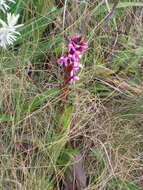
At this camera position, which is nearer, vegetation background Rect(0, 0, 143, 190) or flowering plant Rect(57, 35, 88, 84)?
flowering plant Rect(57, 35, 88, 84)

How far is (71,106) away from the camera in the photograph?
1.41 meters

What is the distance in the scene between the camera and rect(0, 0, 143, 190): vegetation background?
4.42 feet

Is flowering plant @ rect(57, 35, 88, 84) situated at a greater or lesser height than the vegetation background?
greater

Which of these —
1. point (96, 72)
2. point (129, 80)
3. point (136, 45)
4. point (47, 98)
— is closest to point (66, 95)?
point (47, 98)

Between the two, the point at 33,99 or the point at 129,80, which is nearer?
the point at 33,99

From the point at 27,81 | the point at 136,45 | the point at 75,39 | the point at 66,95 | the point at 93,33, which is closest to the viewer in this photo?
the point at 75,39

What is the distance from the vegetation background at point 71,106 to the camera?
1.35 m

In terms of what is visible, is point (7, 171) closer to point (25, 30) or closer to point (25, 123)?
point (25, 123)

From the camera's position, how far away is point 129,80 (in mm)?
1629

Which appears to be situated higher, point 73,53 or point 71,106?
point 73,53

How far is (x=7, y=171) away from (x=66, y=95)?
28 cm

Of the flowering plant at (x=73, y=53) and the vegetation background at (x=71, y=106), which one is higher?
the flowering plant at (x=73, y=53)

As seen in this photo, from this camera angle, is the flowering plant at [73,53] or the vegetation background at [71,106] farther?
the vegetation background at [71,106]

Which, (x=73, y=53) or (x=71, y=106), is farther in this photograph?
(x=71, y=106)
